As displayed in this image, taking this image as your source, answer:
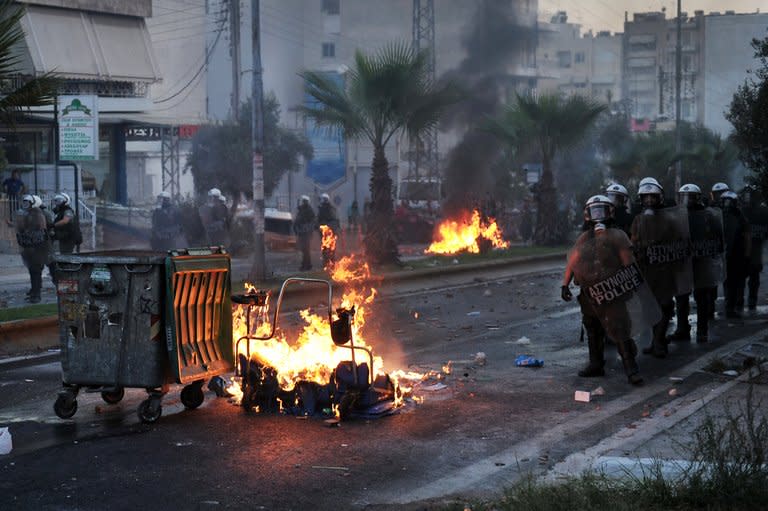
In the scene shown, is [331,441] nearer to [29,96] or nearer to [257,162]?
[29,96]

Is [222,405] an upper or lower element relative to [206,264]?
lower

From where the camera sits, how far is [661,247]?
454 inches

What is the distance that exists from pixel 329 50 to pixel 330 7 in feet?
11.1

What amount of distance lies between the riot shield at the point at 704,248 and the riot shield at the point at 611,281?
3.08 meters

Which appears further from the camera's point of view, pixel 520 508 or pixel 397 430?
pixel 397 430

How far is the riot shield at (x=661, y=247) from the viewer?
11461mm

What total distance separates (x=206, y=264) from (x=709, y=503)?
438 centimetres

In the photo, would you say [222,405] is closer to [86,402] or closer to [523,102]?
[86,402]

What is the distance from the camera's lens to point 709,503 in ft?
18.0

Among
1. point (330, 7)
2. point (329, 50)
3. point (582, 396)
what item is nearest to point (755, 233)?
point (582, 396)

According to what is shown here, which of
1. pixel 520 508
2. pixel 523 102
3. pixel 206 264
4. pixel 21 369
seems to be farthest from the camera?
pixel 523 102

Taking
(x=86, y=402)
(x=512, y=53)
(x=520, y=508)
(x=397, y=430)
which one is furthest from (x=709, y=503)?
(x=512, y=53)

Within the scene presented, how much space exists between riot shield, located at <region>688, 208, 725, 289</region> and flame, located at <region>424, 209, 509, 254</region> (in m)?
15.4

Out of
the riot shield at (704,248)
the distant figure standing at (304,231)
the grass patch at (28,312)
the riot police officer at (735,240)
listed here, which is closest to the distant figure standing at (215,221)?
the distant figure standing at (304,231)
